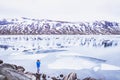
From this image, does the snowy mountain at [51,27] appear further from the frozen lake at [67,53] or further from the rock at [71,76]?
the rock at [71,76]

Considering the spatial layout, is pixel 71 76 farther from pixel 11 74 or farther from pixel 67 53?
pixel 11 74

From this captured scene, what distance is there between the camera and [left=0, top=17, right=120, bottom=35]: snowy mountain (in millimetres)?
4094

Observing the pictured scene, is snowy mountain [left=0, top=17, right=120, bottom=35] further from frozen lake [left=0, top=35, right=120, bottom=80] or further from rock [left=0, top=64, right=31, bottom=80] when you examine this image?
rock [left=0, top=64, right=31, bottom=80]

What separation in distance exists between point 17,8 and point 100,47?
1834mm

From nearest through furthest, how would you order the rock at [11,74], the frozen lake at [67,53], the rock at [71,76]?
the rock at [11,74] < the rock at [71,76] < the frozen lake at [67,53]

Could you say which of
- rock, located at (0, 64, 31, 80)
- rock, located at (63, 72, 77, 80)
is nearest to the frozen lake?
rock, located at (63, 72, 77, 80)

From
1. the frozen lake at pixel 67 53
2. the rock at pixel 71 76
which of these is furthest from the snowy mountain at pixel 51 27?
the rock at pixel 71 76

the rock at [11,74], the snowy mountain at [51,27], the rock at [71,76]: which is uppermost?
the snowy mountain at [51,27]

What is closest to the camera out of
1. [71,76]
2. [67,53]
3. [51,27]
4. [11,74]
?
[11,74]

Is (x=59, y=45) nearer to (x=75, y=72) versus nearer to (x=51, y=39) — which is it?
(x=51, y=39)

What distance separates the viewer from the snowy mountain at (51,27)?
409cm

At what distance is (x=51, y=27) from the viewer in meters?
4.38

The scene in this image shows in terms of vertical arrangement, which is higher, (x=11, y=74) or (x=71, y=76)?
(x=11, y=74)

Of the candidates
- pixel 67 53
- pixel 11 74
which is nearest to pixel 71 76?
pixel 67 53
